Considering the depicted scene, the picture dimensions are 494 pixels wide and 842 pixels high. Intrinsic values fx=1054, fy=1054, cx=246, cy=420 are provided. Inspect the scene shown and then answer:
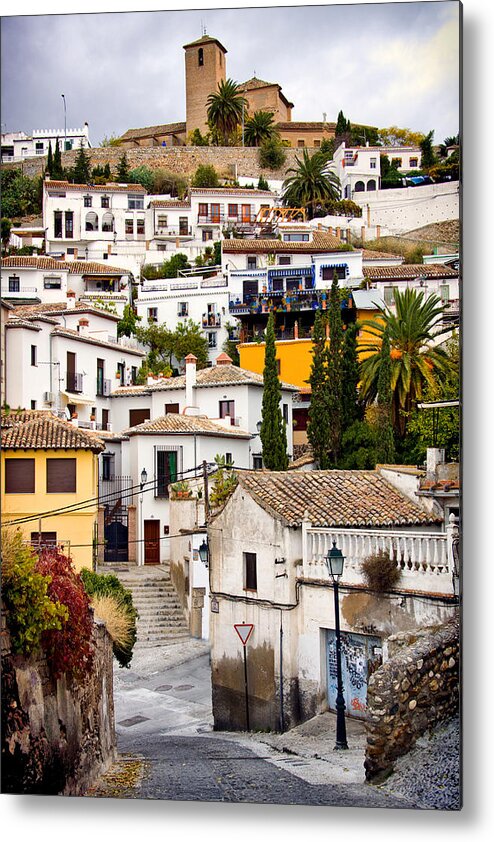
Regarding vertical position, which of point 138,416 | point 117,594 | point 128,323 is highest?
point 128,323

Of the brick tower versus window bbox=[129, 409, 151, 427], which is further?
→ window bbox=[129, 409, 151, 427]

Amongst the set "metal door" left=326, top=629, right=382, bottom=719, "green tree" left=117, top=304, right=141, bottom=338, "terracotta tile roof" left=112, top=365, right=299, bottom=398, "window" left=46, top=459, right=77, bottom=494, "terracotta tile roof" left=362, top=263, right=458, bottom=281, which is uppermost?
"terracotta tile roof" left=362, top=263, right=458, bottom=281

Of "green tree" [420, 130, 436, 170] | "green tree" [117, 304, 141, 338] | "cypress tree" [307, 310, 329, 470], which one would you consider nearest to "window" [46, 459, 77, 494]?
"green tree" [117, 304, 141, 338]

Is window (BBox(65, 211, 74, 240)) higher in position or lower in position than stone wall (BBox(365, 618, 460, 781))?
higher

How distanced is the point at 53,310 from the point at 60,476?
1.25 metres

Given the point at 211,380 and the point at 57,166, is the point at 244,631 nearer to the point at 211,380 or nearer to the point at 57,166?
the point at 211,380

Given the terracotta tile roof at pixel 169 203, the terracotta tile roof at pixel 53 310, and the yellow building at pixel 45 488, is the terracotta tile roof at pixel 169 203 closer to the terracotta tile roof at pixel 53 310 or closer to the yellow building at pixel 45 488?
the terracotta tile roof at pixel 53 310

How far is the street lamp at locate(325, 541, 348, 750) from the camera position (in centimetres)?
603

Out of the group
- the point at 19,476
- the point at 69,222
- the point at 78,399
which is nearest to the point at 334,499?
the point at 78,399

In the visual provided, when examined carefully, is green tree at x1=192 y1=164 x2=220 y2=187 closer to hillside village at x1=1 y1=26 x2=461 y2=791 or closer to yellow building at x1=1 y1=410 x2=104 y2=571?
hillside village at x1=1 y1=26 x2=461 y2=791

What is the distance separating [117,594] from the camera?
6.71 m

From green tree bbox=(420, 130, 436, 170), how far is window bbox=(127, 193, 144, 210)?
2.39 meters

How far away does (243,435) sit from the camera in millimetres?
6738

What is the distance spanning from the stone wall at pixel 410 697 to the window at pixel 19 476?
2.44m
